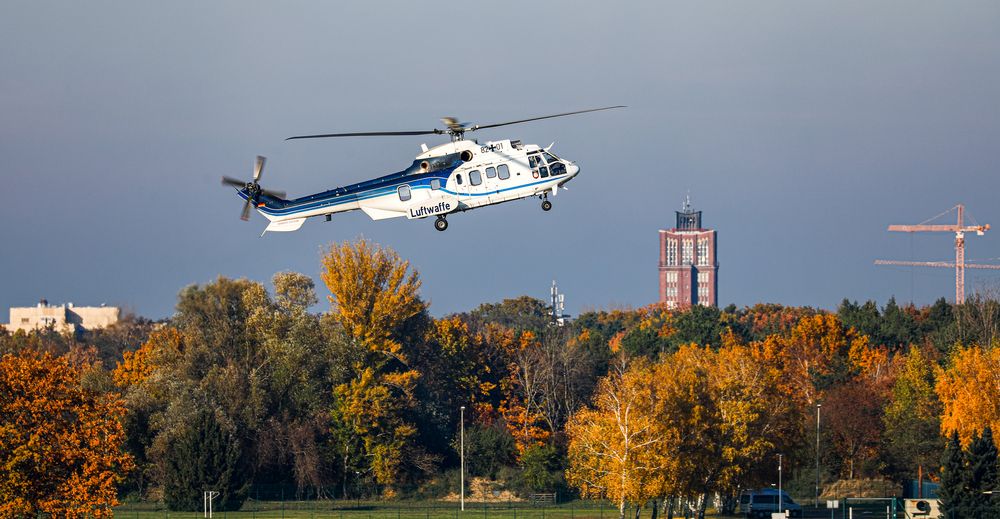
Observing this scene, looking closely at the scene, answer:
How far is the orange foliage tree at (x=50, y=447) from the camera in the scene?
261 ft

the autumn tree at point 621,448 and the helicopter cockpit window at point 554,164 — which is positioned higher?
the helicopter cockpit window at point 554,164

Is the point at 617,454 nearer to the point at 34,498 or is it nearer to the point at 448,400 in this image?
the point at 34,498

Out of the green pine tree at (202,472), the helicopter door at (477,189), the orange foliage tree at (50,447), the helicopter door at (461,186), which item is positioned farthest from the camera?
the green pine tree at (202,472)

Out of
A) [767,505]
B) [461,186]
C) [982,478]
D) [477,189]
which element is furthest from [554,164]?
[767,505]

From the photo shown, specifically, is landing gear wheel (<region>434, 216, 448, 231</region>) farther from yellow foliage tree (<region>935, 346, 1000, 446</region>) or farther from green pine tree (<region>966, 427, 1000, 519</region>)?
yellow foliage tree (<region>935, 346, 1000, 446</region>)

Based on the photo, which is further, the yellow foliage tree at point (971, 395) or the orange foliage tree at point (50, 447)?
the yellow foliage tree at point (971, 395)

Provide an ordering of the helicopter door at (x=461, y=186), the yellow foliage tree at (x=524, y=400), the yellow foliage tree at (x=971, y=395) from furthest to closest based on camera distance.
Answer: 1. the yellow foliage tree at (x=524, y=400)
2. the yellow foliage tree at (x=971, y=395)
3. the helicopter door at (x=461, y=186)

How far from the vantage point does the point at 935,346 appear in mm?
161375

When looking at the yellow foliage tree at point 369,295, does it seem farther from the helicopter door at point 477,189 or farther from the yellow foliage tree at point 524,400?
the helicopter door at point 477,189

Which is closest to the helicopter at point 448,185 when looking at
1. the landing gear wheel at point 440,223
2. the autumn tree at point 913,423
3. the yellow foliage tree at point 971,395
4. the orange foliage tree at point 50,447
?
the landing gear wheel at point 440,223

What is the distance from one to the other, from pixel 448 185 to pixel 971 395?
65615mm

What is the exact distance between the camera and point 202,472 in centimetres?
11356

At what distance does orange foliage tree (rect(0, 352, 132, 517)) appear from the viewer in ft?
261

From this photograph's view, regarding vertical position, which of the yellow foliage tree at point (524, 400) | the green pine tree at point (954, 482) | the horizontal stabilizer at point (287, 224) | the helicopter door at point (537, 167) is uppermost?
the helicopter door at point (537, 167)
